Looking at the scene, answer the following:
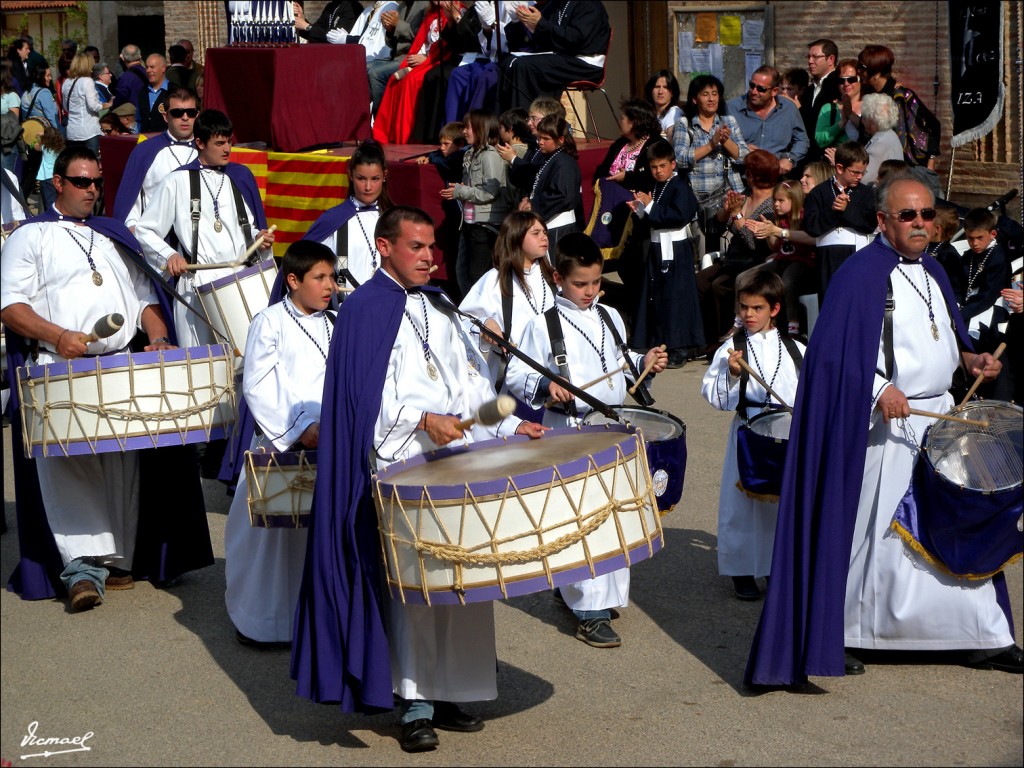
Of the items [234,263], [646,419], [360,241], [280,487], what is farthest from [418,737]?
[360,241]

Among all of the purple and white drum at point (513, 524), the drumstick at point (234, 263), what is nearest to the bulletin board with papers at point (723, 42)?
the drumstick at point (234, 263)

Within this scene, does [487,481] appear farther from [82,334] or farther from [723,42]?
[723,42]

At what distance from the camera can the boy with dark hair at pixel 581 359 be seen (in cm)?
627

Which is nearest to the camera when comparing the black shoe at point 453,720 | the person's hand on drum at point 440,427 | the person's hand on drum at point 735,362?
the person's hand on drum at point 440,427

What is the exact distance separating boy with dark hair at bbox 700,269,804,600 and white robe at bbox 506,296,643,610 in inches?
17.9

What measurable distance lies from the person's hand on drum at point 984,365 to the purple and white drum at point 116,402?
3.10 metres

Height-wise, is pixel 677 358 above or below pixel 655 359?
below

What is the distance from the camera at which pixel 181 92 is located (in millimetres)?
9477

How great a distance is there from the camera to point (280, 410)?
6.02 metres

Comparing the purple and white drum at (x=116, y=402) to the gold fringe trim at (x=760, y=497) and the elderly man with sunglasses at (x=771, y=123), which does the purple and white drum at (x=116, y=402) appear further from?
the elderly man with sunglasses at (x=771, y=123)

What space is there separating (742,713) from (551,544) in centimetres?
133

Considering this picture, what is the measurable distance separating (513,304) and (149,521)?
6.82 feet

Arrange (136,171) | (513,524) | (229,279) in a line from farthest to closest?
(136,171)
(229,279)
(513,524)

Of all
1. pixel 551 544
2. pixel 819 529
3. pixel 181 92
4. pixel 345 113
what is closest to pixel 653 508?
pixel 551 544
